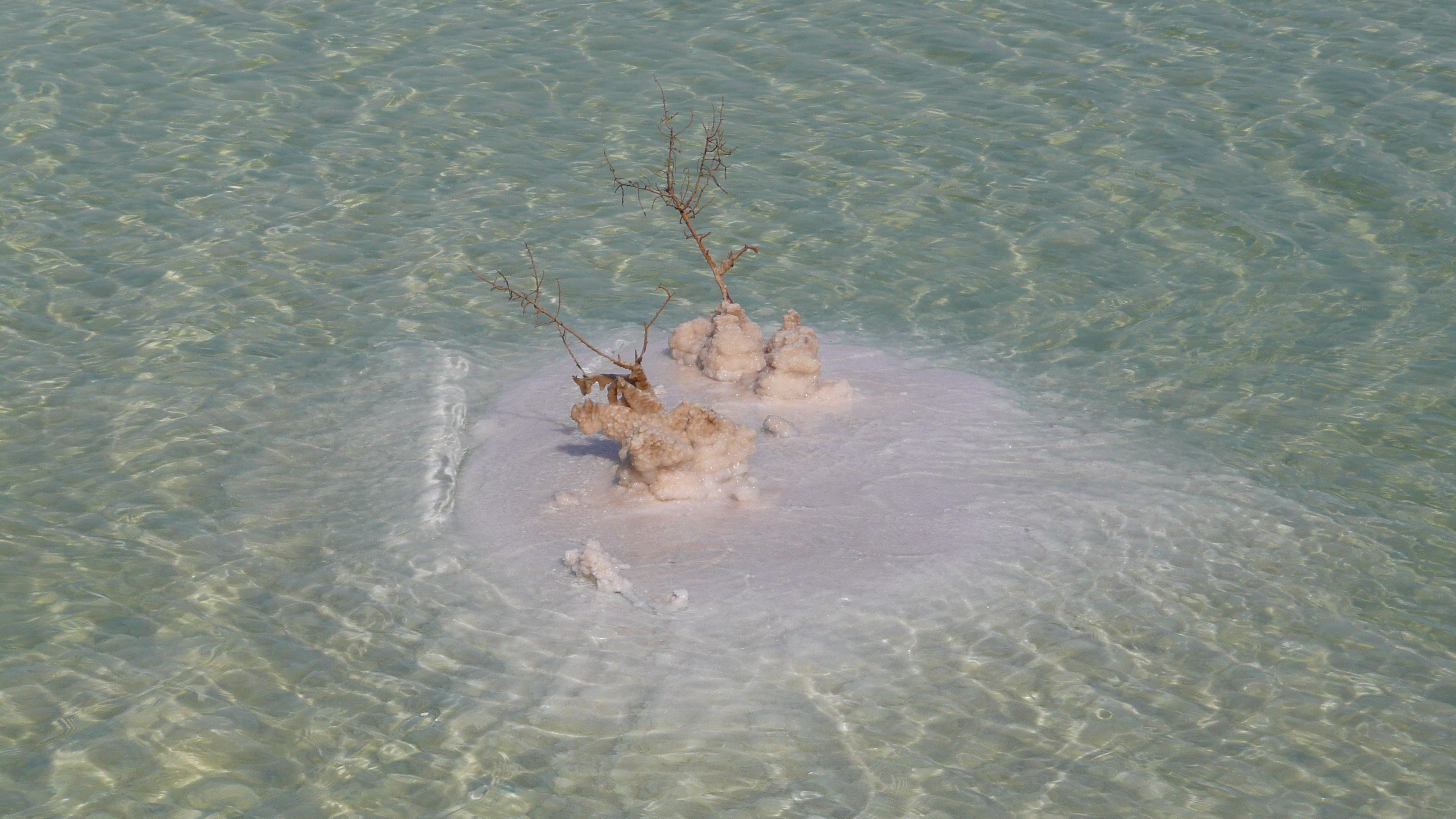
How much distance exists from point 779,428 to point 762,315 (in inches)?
79.8

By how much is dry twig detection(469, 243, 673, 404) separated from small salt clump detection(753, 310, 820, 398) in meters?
0.67

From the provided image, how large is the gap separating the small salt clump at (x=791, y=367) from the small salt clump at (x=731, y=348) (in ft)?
0.51

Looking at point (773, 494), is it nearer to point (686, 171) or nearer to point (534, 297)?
point (534, 297)

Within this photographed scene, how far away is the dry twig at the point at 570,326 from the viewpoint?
7418 mm

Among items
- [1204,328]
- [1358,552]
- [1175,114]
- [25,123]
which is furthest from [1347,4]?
[25,123]

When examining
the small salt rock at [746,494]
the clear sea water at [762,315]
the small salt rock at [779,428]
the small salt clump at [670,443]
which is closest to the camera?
the clear sea water at [762,315]

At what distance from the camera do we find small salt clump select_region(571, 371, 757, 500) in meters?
6.96

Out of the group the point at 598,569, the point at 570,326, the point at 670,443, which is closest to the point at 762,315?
the point at 570,326

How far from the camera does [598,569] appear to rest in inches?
255

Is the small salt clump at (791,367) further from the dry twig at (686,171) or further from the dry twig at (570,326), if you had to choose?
the dry twig at (686,171)

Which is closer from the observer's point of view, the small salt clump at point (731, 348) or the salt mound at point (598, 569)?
the salt mound at point (598, 569)

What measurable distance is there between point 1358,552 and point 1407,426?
1.55m

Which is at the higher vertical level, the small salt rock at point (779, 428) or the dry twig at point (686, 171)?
the dry twig at point (686, 171)

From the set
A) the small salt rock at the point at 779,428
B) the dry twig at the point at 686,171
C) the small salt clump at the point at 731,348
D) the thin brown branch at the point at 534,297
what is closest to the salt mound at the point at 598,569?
the small salt rock at the point at 779,428
